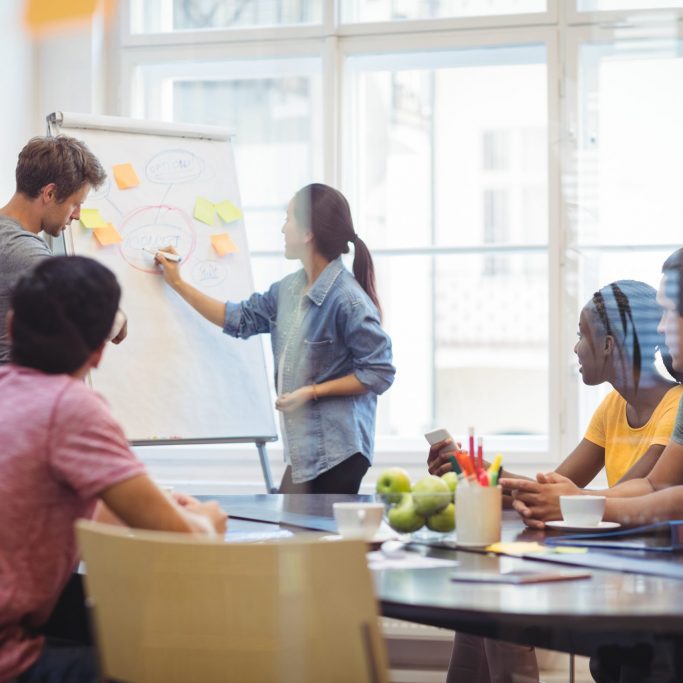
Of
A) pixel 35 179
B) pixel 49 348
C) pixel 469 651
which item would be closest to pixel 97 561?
pixel 49 348

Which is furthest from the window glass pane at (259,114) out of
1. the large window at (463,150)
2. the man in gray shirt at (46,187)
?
the man in gray shirt at (46,187)

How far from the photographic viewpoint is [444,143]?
12.8ft

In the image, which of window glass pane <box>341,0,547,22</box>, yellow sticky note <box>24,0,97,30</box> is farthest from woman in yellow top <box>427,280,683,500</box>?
yellow sticky note <box>24,0,97,30</box>

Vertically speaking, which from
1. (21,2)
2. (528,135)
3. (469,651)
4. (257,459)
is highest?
(21,2)

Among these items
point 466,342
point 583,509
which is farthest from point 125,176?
point 583,509

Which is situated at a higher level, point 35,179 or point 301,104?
point 301,104

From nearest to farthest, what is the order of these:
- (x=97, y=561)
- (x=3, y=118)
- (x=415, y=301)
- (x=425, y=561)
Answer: (x=97, y=561) < (x=425, y=561) < (x=3, y=118) < (x=415, y=301)

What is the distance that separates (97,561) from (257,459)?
270 centimetres

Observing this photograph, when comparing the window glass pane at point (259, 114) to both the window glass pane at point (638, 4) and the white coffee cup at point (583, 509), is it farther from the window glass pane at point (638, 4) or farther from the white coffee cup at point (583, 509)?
the white coffee cup at point (583, 509)

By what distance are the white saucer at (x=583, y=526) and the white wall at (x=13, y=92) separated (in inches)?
96.5

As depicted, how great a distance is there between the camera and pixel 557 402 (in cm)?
370

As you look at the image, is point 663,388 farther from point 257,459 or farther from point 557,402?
point 257,459

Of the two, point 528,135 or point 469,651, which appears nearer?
point 469,651

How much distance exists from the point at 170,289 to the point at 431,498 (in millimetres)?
1904
